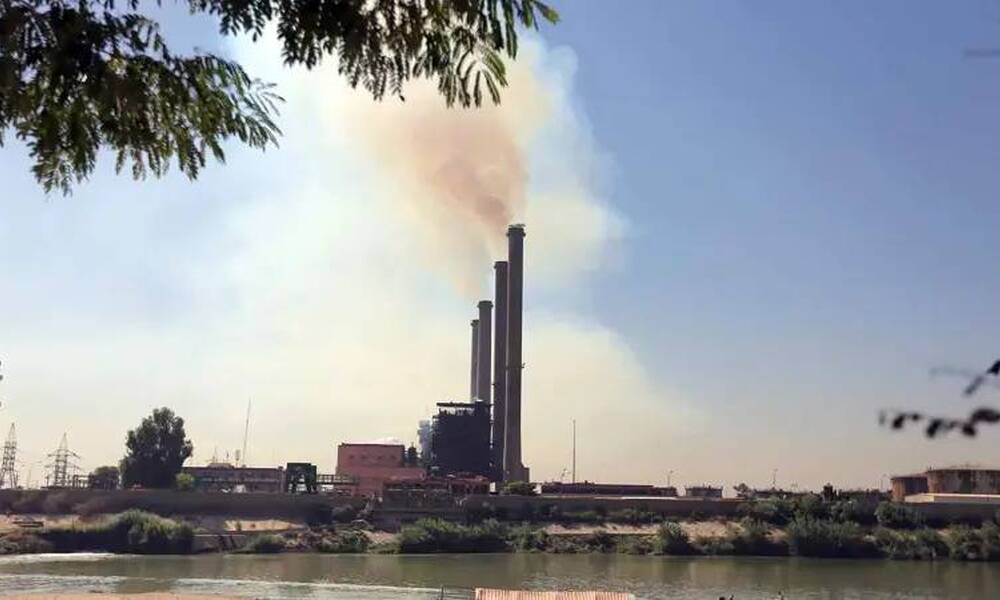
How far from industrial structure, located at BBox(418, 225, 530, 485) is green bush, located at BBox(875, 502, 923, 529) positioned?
41046 millimetres

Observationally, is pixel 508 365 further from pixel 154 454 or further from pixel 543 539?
pixel 154 454

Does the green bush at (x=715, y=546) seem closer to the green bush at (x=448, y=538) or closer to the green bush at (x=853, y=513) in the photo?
the green bush at (x=853, y=513)

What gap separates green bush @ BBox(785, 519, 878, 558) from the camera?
93.1 m

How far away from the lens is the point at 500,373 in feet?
412

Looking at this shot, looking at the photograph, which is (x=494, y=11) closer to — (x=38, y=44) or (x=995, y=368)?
(x=38, y=44)

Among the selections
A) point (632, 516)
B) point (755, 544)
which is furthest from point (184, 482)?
point (755, 544)

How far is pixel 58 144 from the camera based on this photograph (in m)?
8.11

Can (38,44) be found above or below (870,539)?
above

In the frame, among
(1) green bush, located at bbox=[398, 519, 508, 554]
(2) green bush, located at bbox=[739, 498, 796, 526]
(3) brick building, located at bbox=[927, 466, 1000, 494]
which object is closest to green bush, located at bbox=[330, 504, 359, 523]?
(1) green bush, located at bbox=[398, 519, 508, 554]

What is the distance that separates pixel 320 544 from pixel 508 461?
3503cm

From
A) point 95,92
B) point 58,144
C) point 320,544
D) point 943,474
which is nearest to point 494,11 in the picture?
point 95,92

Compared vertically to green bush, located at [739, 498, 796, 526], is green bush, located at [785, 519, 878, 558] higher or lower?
lower

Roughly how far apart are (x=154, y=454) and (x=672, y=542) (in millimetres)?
62732

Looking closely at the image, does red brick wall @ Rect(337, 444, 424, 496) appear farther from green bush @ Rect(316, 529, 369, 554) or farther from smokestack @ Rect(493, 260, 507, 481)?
green bush @ Rect(316, 529, 369, 554)
